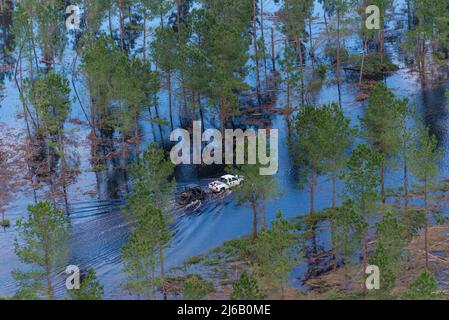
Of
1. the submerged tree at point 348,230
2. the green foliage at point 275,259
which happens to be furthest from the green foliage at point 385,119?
the green foliage at point 275,259

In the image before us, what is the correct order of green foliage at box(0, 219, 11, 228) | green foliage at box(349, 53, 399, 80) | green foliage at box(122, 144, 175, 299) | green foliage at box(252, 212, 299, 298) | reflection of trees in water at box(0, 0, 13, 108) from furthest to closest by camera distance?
reflection of trees in water at box(0, 0, 13, 108) < green foliage at box(349, 53, 399, 80) < green foliage at box(0, 219, 11, 228) < green foliage at box(122, 144, 175, 299) < green foliage at box(252, 212, 299, 298)

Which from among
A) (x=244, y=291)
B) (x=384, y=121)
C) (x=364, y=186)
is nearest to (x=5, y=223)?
(x=364, y=186)

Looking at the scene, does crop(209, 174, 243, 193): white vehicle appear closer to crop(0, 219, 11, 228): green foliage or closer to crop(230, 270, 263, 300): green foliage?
crop(0, 219, 11, 228): green foliage

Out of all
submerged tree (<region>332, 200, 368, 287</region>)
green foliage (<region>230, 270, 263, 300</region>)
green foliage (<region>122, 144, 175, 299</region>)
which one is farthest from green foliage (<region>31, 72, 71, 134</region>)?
green foliage (<region>230, 270, 263, 300</region>)

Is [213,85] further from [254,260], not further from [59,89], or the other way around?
[254,260]

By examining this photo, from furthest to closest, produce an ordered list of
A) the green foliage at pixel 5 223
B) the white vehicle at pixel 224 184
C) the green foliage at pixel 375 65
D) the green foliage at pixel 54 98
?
the green foliage at pixel 375 65
the green foliage at pixel 54 98
the white vehicle at pixel 224 184
the green foliage at pixel 5 223

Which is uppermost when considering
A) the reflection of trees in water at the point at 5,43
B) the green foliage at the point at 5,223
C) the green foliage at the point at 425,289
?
the reflection of trees in water at the point at 5,43

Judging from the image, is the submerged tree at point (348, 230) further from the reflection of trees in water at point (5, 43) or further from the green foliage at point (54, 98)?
the reflection of trees in water at point (5, 43)
